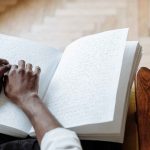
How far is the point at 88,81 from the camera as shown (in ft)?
2.78

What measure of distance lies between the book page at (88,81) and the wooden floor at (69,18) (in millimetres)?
816

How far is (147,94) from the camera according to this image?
0.83m

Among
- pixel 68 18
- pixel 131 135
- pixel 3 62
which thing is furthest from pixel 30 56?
pixel 68 18

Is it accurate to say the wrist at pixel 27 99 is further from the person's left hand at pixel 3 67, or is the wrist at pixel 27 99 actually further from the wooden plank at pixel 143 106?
the wooden plank at pixel 143 106

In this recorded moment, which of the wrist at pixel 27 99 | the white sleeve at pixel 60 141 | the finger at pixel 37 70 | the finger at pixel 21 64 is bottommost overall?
the white sleeve at pixel 60 141

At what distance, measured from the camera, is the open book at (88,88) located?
75 centimetres

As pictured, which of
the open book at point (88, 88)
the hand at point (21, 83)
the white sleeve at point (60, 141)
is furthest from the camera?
the hand at point (21, 83)

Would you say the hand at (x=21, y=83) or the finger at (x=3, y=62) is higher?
the finger at (x=3, y=62)

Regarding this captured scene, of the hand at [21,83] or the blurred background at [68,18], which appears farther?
the blurred background at [68,18]

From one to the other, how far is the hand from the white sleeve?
0.18m

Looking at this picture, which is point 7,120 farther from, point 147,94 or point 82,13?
point 82,13

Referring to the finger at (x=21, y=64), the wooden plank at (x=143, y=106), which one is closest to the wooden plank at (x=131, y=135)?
the wooden plank at (x=143, y=106)

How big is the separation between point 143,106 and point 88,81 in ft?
0.50

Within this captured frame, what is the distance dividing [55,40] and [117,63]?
3.37 ft
